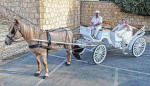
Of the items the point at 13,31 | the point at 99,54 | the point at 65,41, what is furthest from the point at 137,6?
the point at 13,31

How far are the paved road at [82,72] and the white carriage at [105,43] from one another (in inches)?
12.8

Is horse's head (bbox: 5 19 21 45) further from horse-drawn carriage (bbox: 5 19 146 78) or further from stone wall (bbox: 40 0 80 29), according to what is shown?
stone wall (bbox: 40 0 80 29)

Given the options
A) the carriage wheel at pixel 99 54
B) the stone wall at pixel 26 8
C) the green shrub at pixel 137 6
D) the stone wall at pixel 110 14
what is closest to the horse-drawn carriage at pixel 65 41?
the carriage wheel at pixel 99 54

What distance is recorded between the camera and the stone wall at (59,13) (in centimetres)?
1025

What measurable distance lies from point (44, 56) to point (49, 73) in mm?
820

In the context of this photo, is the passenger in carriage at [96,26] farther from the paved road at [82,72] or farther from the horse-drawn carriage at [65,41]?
the paved road at [82,72]

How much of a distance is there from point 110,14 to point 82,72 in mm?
8655

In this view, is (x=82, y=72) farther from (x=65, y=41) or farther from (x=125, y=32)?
(x=125, y=32)

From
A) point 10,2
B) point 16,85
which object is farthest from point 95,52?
point 10,2

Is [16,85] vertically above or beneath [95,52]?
beneath

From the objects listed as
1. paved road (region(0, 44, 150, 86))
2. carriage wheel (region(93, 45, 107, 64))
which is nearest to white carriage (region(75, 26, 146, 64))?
carriage wheel (region(93, 45, 107, 64))

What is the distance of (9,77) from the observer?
6.00 metres

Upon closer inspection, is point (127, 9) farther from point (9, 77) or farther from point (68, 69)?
point (9, 77)

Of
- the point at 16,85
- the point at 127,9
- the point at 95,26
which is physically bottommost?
the point at 16,85
